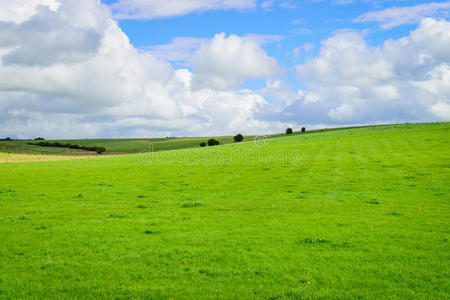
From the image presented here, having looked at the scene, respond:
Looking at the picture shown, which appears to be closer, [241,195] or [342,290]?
[342,290]

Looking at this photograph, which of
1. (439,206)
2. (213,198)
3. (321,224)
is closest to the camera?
(321,224)

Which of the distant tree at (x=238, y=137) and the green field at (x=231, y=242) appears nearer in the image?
the green field at (x=231, y=242)

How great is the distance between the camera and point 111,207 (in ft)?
68.6

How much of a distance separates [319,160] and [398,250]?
1299 inches

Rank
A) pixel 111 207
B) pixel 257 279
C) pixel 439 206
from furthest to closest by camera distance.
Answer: pixel 111 207 < pixel 439 206 < pixel 257 279

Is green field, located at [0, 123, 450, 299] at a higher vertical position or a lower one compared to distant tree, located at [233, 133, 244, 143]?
lower

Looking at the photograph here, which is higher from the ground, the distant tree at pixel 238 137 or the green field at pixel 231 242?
the distant tree at pixel 238 137

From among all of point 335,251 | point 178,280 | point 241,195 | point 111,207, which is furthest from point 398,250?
point 111,207

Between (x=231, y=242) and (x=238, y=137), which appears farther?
(x=238, y=137)

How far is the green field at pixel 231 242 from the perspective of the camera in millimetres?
9383

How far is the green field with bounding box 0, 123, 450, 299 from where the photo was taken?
938cm

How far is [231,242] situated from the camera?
12.9 m

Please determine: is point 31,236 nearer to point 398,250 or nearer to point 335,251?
point 335,251

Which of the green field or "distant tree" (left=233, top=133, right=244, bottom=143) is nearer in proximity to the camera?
the green field
